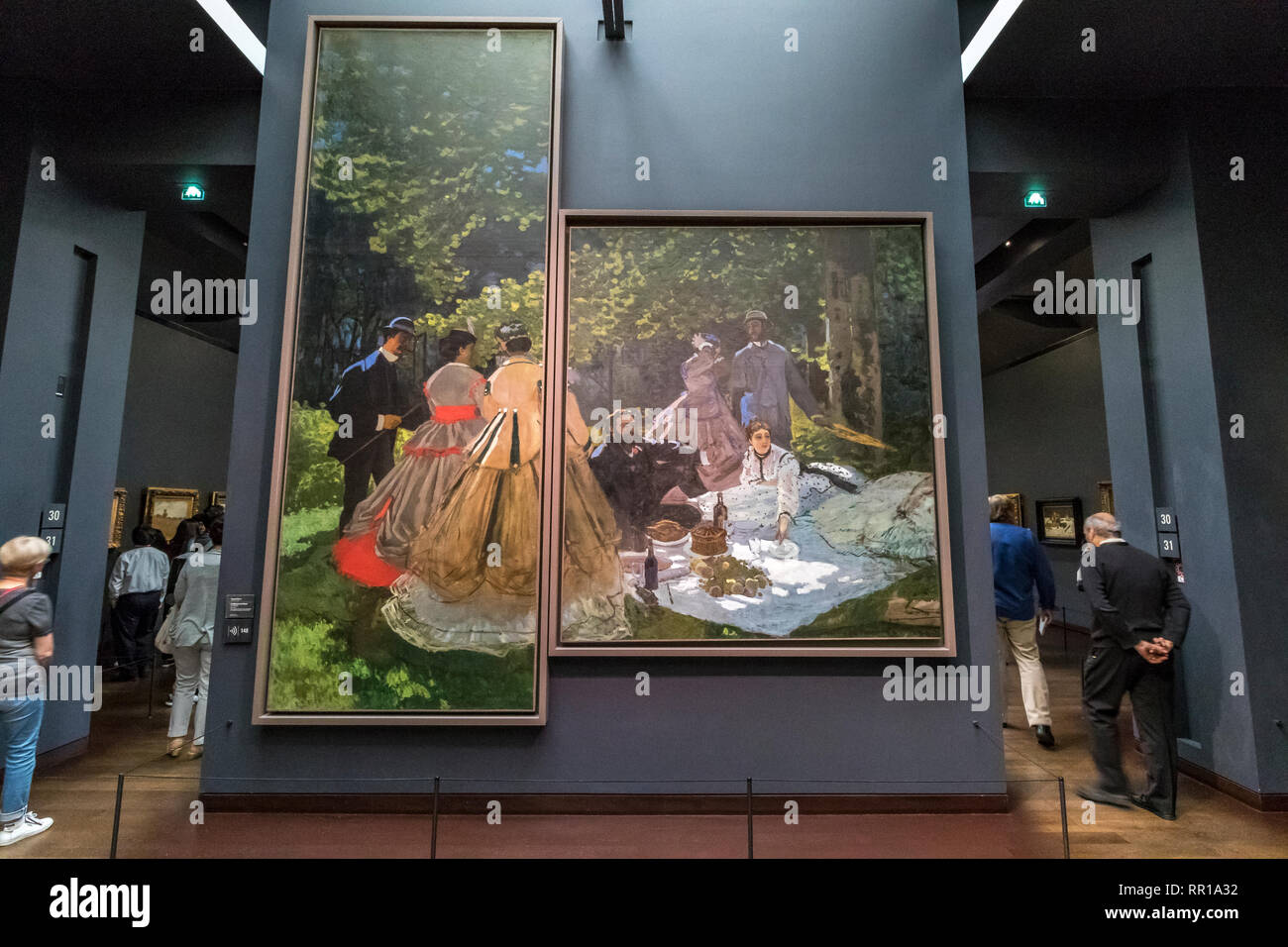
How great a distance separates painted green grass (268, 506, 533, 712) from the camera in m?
4.28

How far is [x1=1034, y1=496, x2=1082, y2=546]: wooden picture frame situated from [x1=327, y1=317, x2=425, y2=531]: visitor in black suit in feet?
41.5

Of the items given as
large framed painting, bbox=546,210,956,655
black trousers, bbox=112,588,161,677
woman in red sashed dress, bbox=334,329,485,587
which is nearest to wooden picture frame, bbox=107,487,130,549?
black trousers, bbox=112,588,161,677

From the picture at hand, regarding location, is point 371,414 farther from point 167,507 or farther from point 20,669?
point 167,507

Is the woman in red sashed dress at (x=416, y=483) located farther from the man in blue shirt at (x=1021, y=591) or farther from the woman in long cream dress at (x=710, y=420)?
the man in blue shirt at (x=1021, y=591)

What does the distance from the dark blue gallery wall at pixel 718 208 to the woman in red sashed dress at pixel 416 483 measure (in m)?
0.75

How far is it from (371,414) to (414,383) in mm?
365

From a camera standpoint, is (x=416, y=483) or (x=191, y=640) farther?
(x=191, y=640)

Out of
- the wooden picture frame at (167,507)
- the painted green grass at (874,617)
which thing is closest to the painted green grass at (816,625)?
the painted green grass at (874,617)

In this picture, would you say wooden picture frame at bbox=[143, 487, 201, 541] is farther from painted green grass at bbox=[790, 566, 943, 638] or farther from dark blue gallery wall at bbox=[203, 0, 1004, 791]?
painted green grass at bbox=[790, 566, 943, 638]

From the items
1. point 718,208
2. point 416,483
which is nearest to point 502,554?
point 416,483

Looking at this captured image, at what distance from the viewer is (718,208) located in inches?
187

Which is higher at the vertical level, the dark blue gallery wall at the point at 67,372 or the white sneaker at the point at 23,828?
the dark blue gallery wall at the point at 67,372

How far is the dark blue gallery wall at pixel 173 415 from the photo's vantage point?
10.0 metres
